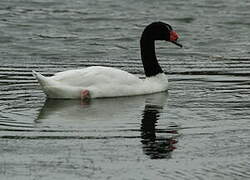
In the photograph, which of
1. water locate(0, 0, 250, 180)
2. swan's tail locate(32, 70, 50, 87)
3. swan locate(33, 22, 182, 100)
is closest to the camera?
water locate(0, 0, 250, 180)

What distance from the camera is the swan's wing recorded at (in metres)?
13.4

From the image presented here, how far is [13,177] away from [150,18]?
573 inches

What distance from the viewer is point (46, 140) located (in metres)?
10.5

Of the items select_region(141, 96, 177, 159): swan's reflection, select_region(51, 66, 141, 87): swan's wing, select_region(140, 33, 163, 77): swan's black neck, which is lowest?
select_region(140, 33, 163, 77): swan's black neck

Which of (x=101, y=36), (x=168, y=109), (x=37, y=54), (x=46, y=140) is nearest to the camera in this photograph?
(x=46, y=140)

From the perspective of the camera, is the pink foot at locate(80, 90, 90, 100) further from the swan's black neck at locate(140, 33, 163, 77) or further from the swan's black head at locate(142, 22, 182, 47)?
the swan's black head at locate(142, 22, 182, 47)

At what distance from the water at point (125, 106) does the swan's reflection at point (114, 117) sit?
13mm

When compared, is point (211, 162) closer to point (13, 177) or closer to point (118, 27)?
point (13, 177)

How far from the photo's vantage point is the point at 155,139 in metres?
10.7

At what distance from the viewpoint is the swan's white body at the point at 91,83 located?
13.3m

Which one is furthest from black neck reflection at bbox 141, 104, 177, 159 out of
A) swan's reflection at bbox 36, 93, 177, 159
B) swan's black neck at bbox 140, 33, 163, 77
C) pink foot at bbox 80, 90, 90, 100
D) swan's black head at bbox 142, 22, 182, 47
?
swan's black head at bbox 142, 22, 182, 47

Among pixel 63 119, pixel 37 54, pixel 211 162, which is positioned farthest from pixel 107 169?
pixel 37 54

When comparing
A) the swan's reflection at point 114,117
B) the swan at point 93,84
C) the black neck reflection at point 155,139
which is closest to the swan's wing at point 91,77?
the swan at point 93,84

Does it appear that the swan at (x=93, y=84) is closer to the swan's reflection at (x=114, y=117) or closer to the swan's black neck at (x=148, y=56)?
the swan's reflection at (x=114, y=117)
